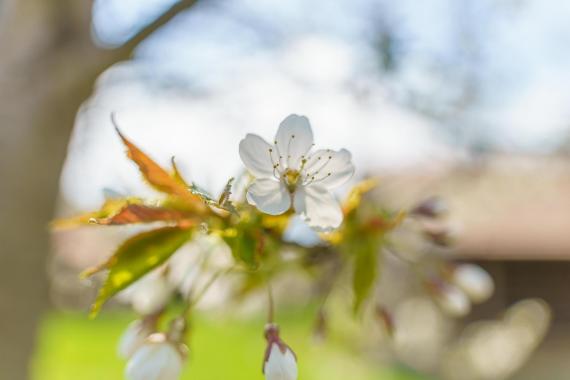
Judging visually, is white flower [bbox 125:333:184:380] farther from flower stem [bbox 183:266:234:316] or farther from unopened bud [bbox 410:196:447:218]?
unopened bud [bbox 410:196:447:218]

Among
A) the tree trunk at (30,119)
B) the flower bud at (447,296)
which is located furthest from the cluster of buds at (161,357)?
the tree trunk at (30,119)

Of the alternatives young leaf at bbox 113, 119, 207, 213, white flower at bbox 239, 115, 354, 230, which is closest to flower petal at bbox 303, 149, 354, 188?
white flower at bbox 239, 115, 354, 230

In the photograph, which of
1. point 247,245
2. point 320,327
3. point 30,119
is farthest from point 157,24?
point 247,245

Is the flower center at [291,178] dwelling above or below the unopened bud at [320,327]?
above

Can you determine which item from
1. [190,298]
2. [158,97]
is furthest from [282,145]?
[158,97]

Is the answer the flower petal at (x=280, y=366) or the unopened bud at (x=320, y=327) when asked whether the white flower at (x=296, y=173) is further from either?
the unopened bud at (x=320, y=327)

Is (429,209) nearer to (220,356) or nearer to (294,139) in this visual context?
(294,139)

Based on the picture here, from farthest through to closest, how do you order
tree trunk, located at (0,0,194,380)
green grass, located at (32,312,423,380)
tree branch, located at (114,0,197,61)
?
green grass, located at (32,312,423,380) → tree trunk, located at (0,0,194,380) → tree branch, located at (114,0,197,61)
